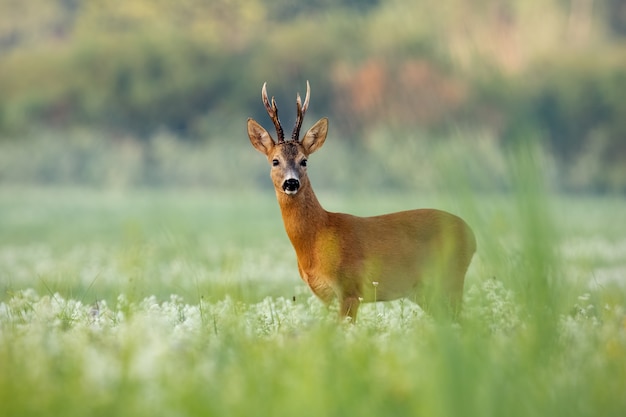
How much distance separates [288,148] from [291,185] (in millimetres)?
281

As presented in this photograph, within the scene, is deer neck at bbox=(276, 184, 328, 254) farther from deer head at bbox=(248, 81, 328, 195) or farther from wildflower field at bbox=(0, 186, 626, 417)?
wildflower field at bbox=(0, 186, 626, 417)

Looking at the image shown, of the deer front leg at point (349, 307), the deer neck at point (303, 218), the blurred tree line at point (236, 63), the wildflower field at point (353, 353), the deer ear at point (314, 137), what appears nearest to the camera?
the wildflower field at point (353, 353)

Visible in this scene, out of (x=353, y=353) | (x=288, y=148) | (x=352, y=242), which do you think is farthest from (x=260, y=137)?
(x=353, y=353)

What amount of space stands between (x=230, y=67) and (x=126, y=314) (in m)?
33.7

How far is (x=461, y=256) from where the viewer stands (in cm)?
695

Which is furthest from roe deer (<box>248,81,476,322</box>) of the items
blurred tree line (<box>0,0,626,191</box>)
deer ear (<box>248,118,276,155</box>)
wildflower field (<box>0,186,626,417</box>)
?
blurred tree line (<box>0,0,626,191</box>)

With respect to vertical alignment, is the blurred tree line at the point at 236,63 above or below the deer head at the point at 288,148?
above

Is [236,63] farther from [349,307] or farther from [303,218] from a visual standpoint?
[349,307]

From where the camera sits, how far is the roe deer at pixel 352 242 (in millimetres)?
6457

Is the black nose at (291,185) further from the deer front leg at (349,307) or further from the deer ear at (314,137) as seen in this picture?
the deer front leg at (349,307)

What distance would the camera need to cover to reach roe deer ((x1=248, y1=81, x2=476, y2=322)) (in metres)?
6.46

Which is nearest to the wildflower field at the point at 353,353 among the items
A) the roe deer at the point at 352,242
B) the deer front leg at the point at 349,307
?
the deer front leg at the point at 349,307

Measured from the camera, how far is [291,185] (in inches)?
251

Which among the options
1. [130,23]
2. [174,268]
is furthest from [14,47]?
[174,268]
